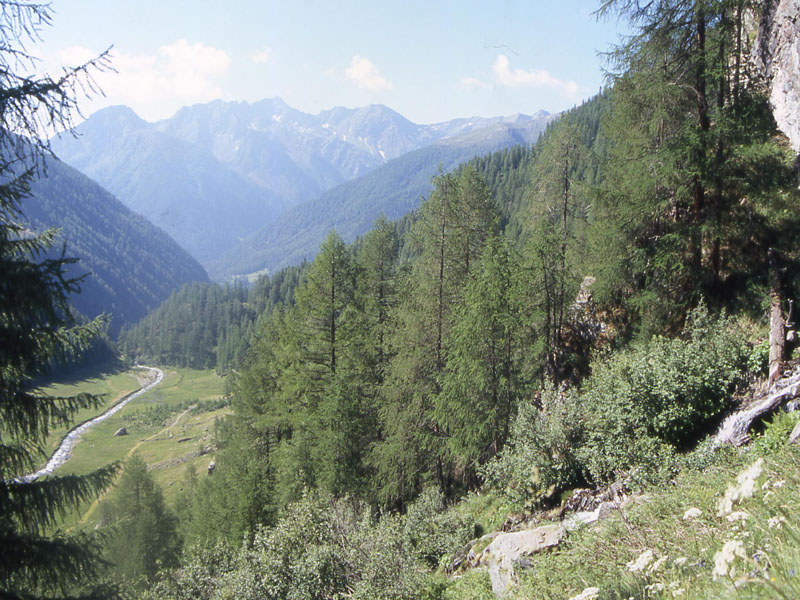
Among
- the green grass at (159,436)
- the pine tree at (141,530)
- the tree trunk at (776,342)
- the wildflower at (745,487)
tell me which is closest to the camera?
the wildflower at (745,487)

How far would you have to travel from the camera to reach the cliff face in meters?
11.5

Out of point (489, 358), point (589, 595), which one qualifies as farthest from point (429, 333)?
point (589, 595)

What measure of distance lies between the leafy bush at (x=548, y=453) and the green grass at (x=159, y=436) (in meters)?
55.8

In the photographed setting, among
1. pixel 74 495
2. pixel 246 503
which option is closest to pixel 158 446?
pixel 246 503

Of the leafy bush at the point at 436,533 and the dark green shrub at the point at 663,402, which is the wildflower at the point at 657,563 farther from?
the leafy bush at the point at 436,533

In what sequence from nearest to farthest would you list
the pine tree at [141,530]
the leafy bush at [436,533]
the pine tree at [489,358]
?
the leafy bush at [436,533], the pine tree at [489,358], the pine tree at [141,530]

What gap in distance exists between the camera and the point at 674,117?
13312 millimetres

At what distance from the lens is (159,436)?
292 ft

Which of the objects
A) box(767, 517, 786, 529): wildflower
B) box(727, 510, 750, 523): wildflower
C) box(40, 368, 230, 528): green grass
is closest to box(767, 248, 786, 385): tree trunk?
box(727, 510, 750, 523): wildflower

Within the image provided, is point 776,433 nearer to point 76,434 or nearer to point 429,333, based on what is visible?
point 429,333

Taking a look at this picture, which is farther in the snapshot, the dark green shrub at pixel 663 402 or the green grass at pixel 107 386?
the green grass at pixel 107 386

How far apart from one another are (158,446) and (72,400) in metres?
87.6

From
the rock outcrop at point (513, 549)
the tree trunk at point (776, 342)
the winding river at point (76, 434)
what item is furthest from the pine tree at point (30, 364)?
the winding river at point (76, 434)

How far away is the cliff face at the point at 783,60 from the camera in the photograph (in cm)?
1148
